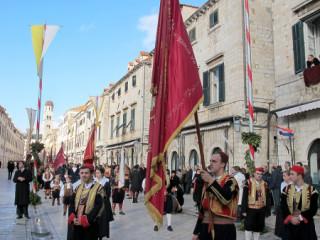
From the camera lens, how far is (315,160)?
12.3 m

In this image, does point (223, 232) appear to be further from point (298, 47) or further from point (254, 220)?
point (298, 47)

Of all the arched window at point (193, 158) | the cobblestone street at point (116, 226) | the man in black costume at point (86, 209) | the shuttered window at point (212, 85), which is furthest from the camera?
the arched window at point (193, 158)

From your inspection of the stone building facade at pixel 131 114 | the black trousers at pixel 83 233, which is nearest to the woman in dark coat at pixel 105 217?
the black trousers at pixel 83 233

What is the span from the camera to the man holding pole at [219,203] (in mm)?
3754

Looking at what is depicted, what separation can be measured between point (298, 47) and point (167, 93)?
1068 centimetres

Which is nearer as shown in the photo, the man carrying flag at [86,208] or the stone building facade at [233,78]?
the man carrying flag at [86,208]

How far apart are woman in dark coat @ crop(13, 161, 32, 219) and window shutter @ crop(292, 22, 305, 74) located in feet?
35.7

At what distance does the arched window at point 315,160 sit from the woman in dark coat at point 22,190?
408 inches

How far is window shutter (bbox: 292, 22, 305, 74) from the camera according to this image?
1267 cm

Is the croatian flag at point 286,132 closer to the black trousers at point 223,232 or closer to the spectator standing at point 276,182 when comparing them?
the spectator standing at point 276,182

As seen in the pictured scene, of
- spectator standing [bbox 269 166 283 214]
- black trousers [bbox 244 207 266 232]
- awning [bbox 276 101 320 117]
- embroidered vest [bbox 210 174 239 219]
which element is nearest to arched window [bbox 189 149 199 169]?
awning [bbox 276 101 320 117]

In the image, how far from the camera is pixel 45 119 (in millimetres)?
139125

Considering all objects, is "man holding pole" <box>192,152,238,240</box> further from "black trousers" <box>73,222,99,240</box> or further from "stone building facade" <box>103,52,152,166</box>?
"stone building facade" <box>103,52,152,166</box>

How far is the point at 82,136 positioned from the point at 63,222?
46404 mm
